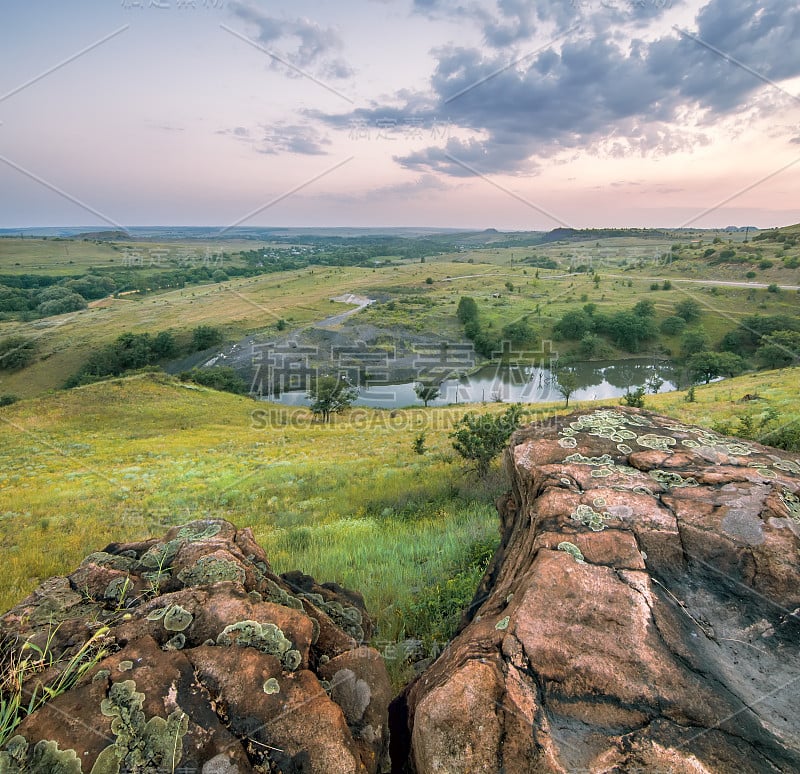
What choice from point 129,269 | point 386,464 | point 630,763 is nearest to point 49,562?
point 630,763

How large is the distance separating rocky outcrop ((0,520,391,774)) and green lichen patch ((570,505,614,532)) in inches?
91.0

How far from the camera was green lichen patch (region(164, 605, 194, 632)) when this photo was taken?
3.44m

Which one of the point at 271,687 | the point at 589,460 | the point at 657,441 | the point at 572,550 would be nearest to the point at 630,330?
the point at 657,441

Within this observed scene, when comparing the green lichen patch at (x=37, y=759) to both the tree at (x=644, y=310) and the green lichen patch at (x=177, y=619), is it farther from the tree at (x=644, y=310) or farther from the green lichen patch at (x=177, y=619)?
the tree at (x=644, y=310)

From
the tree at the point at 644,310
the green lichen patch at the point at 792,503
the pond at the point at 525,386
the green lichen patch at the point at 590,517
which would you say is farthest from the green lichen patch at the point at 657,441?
the tree at the point at 644,310

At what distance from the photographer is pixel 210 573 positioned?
13.5 feet

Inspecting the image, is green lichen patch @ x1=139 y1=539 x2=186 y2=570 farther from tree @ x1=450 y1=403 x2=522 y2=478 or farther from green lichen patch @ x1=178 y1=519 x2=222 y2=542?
tree @ x1=450 y1=403 x2=522 y2=478

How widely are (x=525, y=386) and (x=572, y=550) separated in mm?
68142

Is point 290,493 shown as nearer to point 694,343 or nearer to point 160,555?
point 160,555

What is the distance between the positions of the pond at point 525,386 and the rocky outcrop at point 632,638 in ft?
178

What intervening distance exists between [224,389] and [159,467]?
4335cm

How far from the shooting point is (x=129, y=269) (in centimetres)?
15400

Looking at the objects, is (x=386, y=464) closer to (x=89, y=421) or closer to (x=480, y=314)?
(x=89, y=421)

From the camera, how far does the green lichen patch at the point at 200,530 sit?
4.84 m
